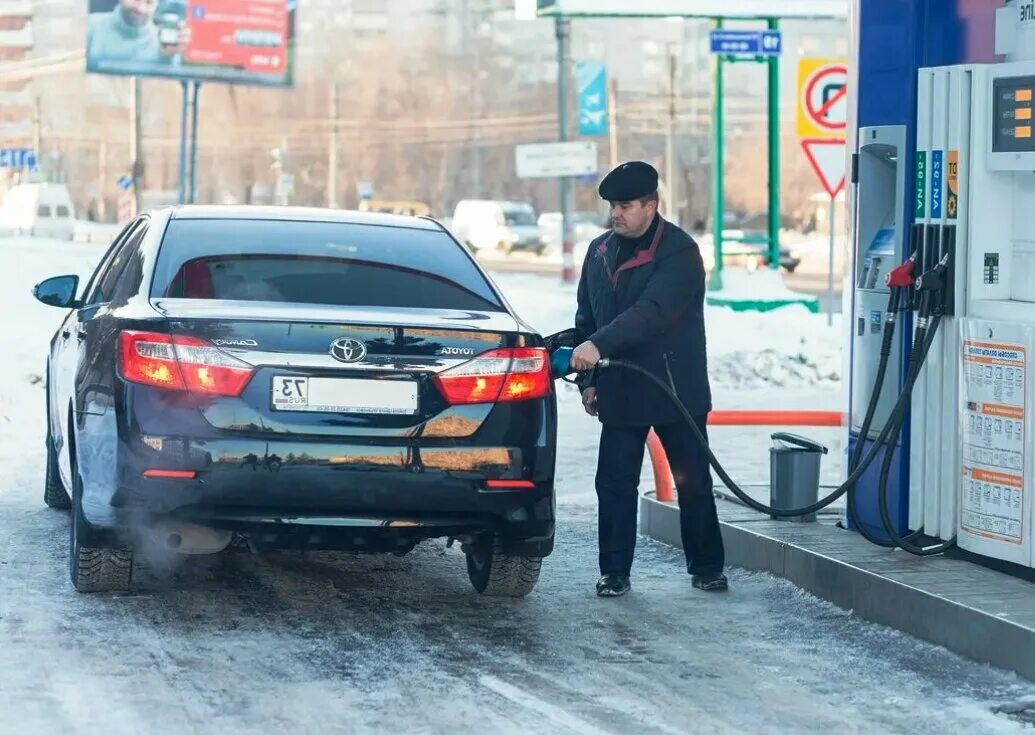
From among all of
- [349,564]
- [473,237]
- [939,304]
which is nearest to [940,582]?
[939,304]

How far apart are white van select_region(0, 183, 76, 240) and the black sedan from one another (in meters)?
57.8

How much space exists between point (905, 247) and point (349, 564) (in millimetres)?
2562

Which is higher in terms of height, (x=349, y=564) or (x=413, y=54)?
(x=413, y=54)

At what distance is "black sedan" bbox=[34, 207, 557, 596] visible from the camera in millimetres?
5969

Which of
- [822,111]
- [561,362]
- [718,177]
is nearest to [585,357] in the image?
[561,362]

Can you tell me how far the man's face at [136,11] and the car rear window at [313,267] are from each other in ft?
136

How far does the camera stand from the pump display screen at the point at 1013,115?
21.5 feet

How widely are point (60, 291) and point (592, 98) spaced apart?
34.1 meters

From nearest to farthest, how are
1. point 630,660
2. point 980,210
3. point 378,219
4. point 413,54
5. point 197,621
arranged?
point 630,660 < point 197,621 < point 980,210 < point 378,219 < point 413,54

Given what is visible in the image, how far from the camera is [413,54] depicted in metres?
→ 111

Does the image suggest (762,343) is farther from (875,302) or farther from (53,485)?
(875,302)

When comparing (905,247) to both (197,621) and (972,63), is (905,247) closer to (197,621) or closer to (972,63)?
(972,63)

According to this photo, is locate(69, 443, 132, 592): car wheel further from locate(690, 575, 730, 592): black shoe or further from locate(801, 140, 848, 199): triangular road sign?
locate(801, 140, 848, 199): triangular road sign

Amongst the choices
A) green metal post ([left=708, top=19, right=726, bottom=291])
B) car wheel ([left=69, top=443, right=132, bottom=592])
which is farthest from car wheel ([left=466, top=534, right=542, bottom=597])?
green metal post ([left=708, top=19, right=726, bottom=291])
